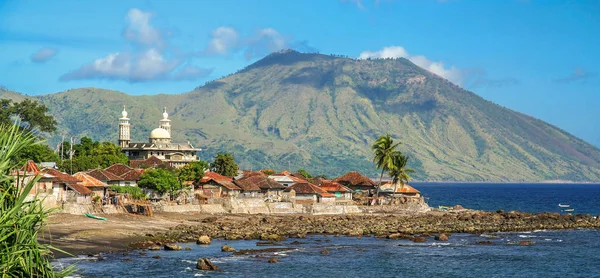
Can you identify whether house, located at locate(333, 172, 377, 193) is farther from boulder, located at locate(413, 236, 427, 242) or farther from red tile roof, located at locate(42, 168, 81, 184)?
red tile roof, located at locate(42, 168, 81, 184)

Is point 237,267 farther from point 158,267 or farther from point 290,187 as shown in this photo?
point 290,187

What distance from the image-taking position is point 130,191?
89188 mm

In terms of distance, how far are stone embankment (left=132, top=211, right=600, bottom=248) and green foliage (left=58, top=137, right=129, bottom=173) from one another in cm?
3019

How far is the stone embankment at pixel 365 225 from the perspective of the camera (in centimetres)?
7369

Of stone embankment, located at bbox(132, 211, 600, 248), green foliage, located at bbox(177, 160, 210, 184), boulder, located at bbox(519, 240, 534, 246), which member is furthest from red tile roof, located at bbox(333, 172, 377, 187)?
boulder, located at bbox(519, 240, 534, 246)

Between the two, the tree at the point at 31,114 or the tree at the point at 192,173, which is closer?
the tree at the point at 192,173

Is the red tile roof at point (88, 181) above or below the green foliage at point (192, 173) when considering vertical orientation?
below

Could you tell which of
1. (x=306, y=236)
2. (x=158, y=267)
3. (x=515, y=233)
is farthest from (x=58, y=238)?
(x=515, y=233)

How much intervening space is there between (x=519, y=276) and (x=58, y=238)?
32.9 metres

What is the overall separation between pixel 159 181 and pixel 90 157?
86.8 ft

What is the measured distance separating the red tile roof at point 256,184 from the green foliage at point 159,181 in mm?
12560

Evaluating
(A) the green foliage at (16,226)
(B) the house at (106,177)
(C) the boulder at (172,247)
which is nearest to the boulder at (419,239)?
(C) the boulder at (172,247)

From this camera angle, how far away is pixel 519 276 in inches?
2195

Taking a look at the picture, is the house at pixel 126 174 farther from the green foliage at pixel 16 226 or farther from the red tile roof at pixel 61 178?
the green foliage at pixel 16 226
